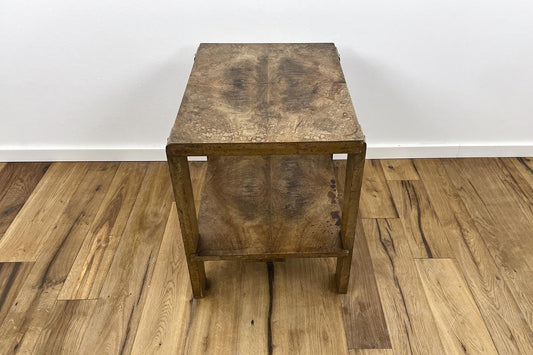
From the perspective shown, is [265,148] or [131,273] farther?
[131,273]

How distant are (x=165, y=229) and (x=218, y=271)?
278mm

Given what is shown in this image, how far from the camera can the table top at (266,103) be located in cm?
103

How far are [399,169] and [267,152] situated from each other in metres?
0.99

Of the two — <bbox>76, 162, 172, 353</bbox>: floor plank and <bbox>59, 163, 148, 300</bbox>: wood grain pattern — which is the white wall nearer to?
<bbox>59, 163, 148, 300</bbox>: wood grain pattern

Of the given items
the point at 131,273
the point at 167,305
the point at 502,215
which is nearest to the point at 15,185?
the point at 131,273

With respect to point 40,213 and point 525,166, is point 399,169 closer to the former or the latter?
point 525,166

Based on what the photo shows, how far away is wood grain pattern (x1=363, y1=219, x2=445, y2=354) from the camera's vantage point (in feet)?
4.02

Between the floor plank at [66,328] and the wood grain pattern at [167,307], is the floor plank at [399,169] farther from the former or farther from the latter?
the floor plank at [66,328]

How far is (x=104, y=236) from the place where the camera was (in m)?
1.56

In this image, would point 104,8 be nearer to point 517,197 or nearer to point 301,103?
point 301,103

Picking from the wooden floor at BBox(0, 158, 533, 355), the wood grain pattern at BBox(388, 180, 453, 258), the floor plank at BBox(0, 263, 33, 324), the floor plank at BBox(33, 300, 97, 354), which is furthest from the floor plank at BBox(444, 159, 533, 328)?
the floor plank at BBox(0, 263, 33, 324)

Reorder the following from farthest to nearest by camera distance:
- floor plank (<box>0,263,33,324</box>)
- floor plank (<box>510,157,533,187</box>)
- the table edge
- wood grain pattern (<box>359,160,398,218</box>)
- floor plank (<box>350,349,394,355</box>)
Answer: floor plank (<box>510,157,533,187</box>)
wood grain pattern (<box>359,160,398,218</box>)
floor plank (<box>0,263,33,324</box>)
floor plank (<box>350,349,394,355</box>)
the table edge

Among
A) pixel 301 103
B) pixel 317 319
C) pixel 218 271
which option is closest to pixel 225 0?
pixel 301 103

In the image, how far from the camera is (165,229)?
5.21 ft
